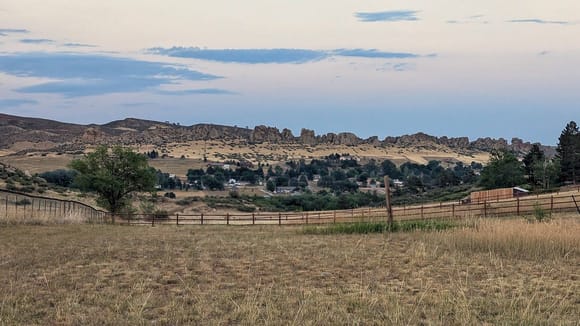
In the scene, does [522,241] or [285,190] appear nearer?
[522,241]

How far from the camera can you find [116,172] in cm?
5091

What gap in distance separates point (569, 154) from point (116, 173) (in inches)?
2399

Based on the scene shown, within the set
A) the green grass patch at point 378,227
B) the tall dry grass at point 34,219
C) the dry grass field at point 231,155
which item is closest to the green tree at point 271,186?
the dry grass field at point 231,155

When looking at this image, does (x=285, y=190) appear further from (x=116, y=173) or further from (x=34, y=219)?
(x=34, y=219)

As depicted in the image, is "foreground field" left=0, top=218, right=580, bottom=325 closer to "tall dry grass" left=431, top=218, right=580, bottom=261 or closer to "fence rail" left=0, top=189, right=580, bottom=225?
"tall dry grass" left=431, top=218, right=580, bottom=261

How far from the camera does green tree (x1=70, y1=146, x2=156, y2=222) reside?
50.0 m

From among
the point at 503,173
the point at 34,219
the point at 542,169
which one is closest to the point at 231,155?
the point at 503,173

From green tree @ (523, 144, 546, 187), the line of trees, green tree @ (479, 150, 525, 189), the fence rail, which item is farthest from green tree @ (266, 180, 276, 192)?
the fence rail

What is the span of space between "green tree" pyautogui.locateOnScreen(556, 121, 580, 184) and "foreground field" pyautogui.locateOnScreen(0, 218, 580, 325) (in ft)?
226

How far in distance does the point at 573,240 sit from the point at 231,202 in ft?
230

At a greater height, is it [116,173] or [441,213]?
[116,173]

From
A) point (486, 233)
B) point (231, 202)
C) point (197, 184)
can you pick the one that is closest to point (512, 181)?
point (231, 202)

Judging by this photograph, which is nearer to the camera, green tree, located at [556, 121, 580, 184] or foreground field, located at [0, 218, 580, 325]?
foreground field, located at [0, 218, 580, 325]

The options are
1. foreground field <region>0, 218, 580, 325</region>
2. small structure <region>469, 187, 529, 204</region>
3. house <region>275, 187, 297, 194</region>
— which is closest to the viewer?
foreground field <region>0, 218, 580, 325</region>
